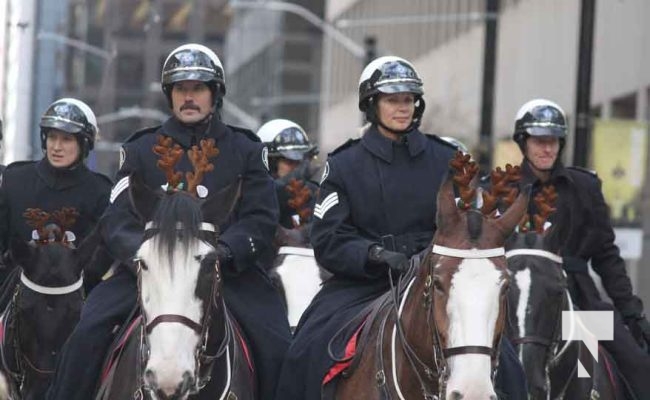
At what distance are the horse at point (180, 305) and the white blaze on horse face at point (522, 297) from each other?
278 cm

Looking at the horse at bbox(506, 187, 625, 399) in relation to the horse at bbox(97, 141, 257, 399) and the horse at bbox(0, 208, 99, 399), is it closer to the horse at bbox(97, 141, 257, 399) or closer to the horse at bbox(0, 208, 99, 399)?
the horse at bbox(97, 141, 257, 399)

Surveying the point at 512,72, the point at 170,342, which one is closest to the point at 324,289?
the point at 170,342

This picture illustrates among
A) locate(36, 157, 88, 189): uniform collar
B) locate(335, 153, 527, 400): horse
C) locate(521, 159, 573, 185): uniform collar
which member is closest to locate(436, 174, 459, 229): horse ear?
locate(335, 153, 527, 400): horse

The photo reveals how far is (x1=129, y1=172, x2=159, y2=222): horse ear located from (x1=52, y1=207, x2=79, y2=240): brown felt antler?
3.87m

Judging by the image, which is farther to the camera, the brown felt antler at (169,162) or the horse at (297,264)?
the horse at (297,264)

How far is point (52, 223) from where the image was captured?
14.1 m

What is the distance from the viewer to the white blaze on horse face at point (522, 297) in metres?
12.8

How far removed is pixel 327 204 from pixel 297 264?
3617 mm

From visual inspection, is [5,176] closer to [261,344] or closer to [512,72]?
[261,344]

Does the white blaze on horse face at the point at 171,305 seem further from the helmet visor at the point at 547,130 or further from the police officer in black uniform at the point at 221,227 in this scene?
the helmet visor at the point at 547,130

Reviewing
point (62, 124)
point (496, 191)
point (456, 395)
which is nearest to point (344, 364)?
point (496, 191)

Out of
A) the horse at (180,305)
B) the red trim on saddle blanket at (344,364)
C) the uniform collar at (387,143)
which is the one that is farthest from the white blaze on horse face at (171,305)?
the uniform collar at (387,143)

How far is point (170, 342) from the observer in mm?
9320

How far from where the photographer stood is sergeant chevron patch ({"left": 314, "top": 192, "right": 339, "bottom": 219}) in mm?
11242
